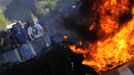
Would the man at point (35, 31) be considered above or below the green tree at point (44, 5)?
above

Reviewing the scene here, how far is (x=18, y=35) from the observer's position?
589 inches

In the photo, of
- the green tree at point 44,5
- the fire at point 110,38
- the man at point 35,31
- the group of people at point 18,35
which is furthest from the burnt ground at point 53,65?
the green tree at point 44,5

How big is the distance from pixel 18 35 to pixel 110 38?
4767 mm

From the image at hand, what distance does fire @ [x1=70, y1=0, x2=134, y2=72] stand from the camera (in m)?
11.6

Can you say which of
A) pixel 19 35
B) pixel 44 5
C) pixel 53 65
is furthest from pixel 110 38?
pixel 44 5

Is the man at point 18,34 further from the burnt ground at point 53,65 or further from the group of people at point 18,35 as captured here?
the burnt ground at point 53,65

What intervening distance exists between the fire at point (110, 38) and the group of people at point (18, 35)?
12.4 feet

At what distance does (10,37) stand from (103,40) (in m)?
4.86

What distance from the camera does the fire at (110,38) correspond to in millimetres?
11633

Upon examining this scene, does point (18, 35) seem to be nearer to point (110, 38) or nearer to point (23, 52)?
point (23, 52)

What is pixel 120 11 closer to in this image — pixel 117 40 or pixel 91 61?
pixel 117 40

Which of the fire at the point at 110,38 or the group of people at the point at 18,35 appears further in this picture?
the group of people at the point at 18,35

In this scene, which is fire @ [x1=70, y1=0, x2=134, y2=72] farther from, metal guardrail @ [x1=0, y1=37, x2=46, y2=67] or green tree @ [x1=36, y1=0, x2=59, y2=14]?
green tree @ [x1=36, y1=0, x2=59, y2=14]

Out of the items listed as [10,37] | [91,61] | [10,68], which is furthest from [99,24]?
[10,37]
